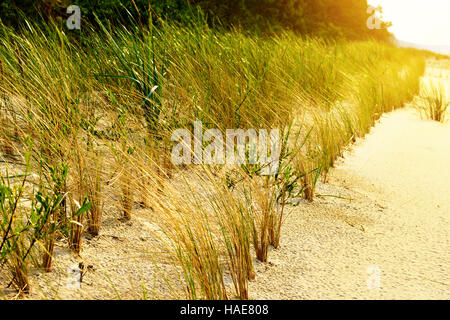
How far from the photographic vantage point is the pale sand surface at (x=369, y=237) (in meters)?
1.59

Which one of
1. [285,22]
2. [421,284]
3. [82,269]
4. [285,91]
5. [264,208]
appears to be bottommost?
[421,284]

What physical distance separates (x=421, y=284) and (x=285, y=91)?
182cm

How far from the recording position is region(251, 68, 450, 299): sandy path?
5.21 ft

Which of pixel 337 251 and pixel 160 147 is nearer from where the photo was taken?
pixel 337 251

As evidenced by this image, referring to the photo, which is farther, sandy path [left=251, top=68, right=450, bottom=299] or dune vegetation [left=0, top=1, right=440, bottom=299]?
sandy path [left=251, top=68, right=450, bottom=299]

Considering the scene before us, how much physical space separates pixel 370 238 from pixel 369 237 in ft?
0.03

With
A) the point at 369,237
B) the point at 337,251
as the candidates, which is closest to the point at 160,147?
the point at 337,251

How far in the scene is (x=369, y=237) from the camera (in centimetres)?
201

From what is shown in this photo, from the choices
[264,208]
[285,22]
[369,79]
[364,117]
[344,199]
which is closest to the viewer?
[264,208]

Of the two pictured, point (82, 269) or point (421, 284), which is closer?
point (82, 269)

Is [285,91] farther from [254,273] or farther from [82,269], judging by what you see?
[82,269]

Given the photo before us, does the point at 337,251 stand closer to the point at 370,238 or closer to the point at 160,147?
the point at 370,238

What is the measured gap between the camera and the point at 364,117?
13.0 ft
